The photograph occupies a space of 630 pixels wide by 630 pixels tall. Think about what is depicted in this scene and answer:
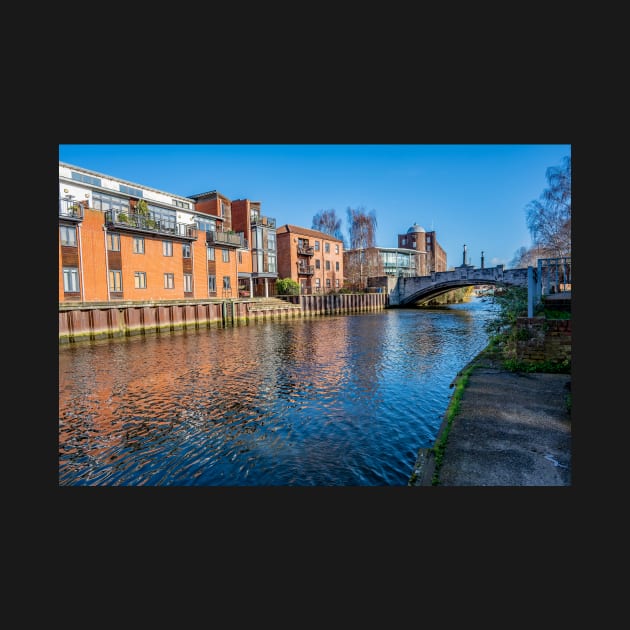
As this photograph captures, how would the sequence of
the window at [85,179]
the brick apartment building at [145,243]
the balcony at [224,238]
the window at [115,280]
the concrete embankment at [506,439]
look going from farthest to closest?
1. the balcony at [224,238]
2. the window at [85,179]
3. the window at [115,280]
4. the brick apartment building at [145,243]
5. the concrete embankment at [506,439]

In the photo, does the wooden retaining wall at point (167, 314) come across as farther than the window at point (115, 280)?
No

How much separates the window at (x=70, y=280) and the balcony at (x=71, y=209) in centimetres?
282

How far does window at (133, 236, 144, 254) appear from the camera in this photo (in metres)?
24.1

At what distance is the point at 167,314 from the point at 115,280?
3.86 meters

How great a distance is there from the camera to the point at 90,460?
218 inches

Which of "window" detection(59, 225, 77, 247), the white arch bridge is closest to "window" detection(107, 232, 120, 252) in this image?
"window" detection(59, 225, 77, 247)

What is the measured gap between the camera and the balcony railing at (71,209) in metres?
20.2

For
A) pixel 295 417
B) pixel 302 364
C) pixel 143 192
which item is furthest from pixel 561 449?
pixel 143 192

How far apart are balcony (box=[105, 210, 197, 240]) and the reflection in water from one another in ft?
35.1

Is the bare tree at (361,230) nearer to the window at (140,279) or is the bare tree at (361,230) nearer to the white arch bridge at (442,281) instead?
the white arch bridge at (442,281)

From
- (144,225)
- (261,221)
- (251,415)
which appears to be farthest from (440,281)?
(251,415)

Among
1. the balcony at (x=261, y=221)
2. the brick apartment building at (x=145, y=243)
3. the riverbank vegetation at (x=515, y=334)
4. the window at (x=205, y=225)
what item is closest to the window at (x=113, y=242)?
the brick apartment building at (x=145, y=243)

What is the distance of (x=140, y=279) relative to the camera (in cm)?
2438

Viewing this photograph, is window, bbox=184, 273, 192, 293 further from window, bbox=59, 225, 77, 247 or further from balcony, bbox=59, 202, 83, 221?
balcony, bbox=59, 202, 83, 221
